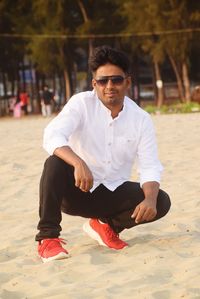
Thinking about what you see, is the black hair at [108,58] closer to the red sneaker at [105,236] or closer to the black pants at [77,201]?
the black pants at [77,201]

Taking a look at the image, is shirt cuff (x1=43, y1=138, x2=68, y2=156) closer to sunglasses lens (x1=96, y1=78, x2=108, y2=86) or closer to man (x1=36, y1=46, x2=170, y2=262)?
man (x1=36, y1=46, x2=170, y2=262)

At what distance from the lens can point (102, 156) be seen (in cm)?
462

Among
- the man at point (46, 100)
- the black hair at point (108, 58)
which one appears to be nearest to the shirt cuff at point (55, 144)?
the black hair at point (108, 58)

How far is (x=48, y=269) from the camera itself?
14.5 feet

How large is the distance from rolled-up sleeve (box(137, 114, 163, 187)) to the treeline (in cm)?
3163

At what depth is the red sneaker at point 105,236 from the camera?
4.87 metres

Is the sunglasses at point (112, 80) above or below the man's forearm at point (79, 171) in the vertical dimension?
above

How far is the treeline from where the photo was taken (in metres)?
36.1

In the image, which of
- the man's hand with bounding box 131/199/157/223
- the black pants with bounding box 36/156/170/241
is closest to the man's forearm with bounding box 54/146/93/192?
the black pants with bounding box 36/156/170/241

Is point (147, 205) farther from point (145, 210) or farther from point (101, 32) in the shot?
point (101, 32)

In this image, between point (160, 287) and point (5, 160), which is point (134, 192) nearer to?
point (160, 287)

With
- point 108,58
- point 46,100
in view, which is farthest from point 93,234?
point 46,100

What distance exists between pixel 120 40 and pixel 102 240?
3450 centimetres

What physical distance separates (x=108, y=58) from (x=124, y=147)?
21.1 inches
